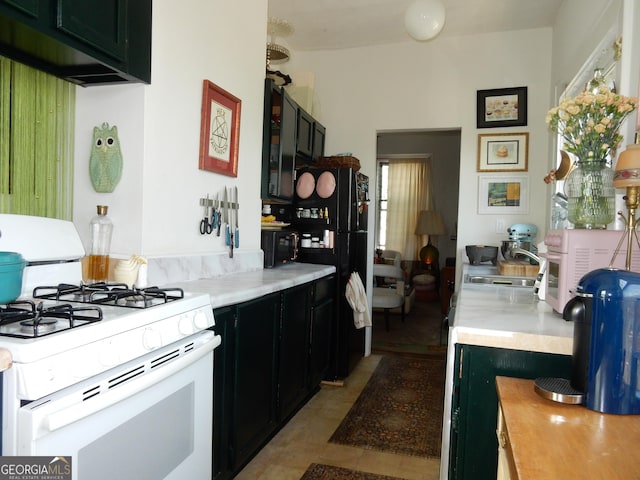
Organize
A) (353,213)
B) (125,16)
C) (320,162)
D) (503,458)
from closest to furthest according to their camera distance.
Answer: (503,458)
(125,16)
(353,213)
(320,162)

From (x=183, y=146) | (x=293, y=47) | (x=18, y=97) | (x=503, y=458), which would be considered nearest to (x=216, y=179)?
(x=183, y=146)

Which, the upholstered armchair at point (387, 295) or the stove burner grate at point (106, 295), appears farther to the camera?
the upholstered armchair at point (387, 295)

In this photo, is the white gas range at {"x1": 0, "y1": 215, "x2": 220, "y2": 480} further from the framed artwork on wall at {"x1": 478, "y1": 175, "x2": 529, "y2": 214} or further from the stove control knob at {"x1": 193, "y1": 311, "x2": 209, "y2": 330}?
the framed artwork on wall at {"x1": 478, "y1": 175, "x2": 529, "y2": 214}

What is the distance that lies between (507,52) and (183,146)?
124 inches

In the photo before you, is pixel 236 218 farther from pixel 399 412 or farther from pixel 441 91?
pixel 441 91

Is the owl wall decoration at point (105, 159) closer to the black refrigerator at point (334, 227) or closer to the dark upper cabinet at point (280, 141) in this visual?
the dark upper cabinet at point (280, 141)

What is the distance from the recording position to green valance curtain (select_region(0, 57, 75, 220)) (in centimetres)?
154

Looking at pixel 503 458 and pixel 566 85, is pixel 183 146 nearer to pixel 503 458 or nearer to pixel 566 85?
pixel 503 458

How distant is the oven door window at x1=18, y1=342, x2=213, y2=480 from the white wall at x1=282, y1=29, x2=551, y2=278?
10.1 ft

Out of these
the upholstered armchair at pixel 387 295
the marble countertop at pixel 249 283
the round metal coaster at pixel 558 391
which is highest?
the marble countertop at pixel 249 283

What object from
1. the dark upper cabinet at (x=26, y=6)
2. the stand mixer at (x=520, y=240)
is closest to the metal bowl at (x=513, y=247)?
the stand mixer at (x=520, y=240)

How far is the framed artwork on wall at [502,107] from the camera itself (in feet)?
12.5

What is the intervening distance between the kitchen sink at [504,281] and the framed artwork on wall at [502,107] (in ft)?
6.06

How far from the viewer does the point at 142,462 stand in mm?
1189
